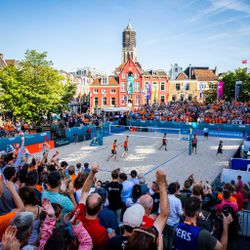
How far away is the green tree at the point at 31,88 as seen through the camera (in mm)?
28500

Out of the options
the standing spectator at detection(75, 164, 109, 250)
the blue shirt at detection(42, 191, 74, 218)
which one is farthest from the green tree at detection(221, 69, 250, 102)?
the standing spectator at detection(75, 164, 109, 250)

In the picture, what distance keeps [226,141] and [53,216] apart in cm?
2752

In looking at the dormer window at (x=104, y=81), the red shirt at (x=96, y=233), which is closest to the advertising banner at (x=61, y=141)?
the red shirt at (x=96, y=233)

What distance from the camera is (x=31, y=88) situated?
2941cm

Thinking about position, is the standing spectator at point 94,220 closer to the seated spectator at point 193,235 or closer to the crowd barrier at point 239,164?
the seated spectator at point 193,235

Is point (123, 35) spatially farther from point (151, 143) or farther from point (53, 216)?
point (53, 216)

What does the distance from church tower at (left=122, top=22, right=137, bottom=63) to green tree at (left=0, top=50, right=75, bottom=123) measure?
54565 millimetres

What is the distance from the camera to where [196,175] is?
16422mm

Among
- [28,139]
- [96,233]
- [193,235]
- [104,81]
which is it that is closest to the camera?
[96,233]

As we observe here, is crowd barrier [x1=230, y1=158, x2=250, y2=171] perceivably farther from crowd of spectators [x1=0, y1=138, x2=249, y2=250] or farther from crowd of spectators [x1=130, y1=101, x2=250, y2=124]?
crowd of spectators [x1=130, y1=101, x2=250, y2=124]

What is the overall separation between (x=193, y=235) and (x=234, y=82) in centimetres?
5473

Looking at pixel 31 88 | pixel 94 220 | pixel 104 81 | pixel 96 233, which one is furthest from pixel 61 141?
pixel 104 81

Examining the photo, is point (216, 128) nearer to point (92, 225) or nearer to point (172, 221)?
point (172, 221)

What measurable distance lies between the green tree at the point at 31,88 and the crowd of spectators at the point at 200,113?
1402cm
